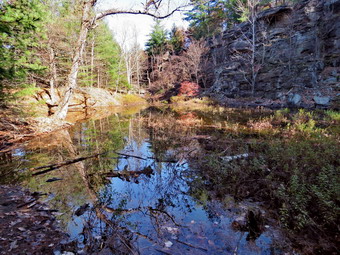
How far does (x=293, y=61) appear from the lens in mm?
22047

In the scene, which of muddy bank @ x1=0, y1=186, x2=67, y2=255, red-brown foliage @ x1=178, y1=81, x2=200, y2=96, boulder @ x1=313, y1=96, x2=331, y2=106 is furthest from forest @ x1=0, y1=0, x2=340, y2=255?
red-brown foliage @ x1=178, y1=81, x2=200, y2=96

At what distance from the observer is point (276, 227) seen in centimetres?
269

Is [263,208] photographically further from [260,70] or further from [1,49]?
[260,70]

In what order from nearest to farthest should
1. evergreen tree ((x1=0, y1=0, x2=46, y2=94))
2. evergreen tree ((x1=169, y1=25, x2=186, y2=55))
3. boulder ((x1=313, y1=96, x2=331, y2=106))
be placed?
1. evergreen tree ((x1=0, y1=0, x2=46, y2=94))
2. boulder ((x1=313, y1=96, x2=331, y2=106))
3. evergreen tree ((x1=169, y1=25, x2=186, y2=55))

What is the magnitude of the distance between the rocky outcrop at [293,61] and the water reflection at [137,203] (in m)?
15.9

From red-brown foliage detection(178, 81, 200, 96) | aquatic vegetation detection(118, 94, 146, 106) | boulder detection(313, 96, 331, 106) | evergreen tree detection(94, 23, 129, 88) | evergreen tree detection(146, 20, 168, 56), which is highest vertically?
evergreen tree detection(146, 20, 168, 56)

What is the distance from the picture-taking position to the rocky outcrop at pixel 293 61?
18.2m

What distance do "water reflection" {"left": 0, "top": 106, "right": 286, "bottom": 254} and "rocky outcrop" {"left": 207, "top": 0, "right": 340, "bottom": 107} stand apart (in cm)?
1592

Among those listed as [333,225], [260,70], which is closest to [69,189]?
[333,225]

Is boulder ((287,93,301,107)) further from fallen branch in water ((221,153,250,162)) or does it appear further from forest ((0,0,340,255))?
fallen branch in water ((221,153,250,162))

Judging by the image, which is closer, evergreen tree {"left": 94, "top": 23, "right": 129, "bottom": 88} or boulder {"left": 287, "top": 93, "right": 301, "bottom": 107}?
boulder {"left": 287, "top": 93, "right": 301, "bottom": 107}

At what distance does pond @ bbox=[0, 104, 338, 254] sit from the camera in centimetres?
244

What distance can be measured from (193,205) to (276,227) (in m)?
1.34

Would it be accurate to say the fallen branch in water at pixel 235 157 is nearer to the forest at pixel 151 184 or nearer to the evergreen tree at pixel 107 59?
the forest at pixel 151 184
